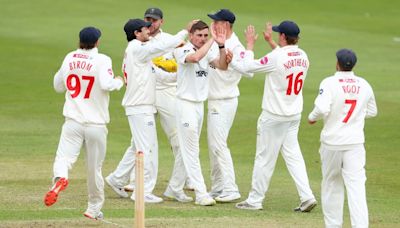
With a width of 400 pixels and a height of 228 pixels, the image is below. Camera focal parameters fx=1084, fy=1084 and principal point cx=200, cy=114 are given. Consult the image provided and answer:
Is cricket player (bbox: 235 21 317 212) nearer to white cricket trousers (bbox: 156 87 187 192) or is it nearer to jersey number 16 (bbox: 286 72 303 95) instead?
jersey number 16 (bbox: 286 72 303 95)

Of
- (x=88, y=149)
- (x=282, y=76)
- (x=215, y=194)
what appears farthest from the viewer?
(x=215, y=194)

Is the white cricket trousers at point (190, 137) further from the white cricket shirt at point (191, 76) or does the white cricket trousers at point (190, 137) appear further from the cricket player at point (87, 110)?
the cricket player at point (87, 110)

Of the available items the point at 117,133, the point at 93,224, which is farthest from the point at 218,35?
the point at 117,133

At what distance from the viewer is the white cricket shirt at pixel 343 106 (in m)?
13.3

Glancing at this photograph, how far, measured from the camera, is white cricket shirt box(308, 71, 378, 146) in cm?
1330

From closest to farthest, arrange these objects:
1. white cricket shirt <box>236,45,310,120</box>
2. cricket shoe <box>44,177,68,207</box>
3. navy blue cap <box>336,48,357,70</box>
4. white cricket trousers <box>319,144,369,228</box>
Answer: white cricket trousers <box>319,144,369,228</box> → navy blue cap <box>336,48,357,70</box> → cricket shoe <box>44,177,68,207</box> → white cricket shirt <box>236,45,310,120</box>

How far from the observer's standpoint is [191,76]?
1578 centimetres

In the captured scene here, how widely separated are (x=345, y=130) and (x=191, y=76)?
3179 millimetres

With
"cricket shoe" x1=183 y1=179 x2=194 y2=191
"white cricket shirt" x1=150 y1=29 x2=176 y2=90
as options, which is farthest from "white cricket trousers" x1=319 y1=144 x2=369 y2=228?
"cricket shoe" x1=183 y1=179 x2=194 y2=191

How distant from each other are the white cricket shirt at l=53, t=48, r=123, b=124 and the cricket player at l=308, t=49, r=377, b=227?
9.06 feet

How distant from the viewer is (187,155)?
52.3 ft

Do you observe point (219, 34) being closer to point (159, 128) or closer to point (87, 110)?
point (87, 110)

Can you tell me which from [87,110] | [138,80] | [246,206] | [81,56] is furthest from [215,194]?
[81,56]

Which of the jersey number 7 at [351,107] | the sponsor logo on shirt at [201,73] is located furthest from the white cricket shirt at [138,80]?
the jersey number 7 at [351,107]
